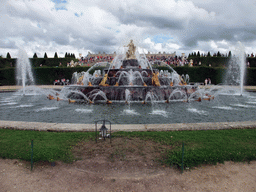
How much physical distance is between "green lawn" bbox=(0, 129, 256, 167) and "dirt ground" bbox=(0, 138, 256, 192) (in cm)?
20

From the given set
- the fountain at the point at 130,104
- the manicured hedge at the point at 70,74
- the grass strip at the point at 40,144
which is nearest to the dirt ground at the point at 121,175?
the grass strip at the point at 40,144

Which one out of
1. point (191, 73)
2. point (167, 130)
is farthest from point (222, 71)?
point (167, 130)

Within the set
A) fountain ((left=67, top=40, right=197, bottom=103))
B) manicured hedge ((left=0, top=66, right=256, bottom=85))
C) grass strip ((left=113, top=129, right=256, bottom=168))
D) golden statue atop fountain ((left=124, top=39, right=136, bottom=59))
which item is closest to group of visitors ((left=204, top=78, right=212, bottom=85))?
manicured hedge ((left=0, top=66, right=256, bottom=85))

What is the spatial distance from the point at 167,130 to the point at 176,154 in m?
1.92

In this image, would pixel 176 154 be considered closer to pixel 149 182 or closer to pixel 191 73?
pixel 149 182

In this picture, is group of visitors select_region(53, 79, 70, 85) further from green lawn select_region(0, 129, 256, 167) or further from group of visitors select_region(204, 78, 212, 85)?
green lawn select_region(0, 129, 256, 167)

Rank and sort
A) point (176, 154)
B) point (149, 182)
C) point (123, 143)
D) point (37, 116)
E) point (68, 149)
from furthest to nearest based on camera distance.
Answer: point (37, 116) → point (123, 143) → point (68, 149) → point (176, 154) → point (149, 182)

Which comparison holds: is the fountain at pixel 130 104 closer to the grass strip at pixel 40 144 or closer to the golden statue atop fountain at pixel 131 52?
the golden statue atop fountain at pixel 131 52

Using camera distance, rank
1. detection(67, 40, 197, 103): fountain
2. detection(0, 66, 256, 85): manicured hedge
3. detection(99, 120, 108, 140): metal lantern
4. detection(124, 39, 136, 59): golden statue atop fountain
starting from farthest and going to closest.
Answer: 1. detection(0, 66, 256, 85): manicured hedge
2. detection(124, 39, 136, 59): golden statue atop fountain
3. detection(67, 40, 197, 103): fountain
4. detection(99, 120, 108, 140): metal lantern

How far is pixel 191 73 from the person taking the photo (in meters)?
38.0

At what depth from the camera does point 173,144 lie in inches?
216

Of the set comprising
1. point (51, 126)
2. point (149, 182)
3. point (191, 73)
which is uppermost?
point (191, 73)

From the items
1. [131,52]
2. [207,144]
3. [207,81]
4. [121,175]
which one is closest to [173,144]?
[207,144]

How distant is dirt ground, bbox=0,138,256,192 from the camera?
3.68 metres
